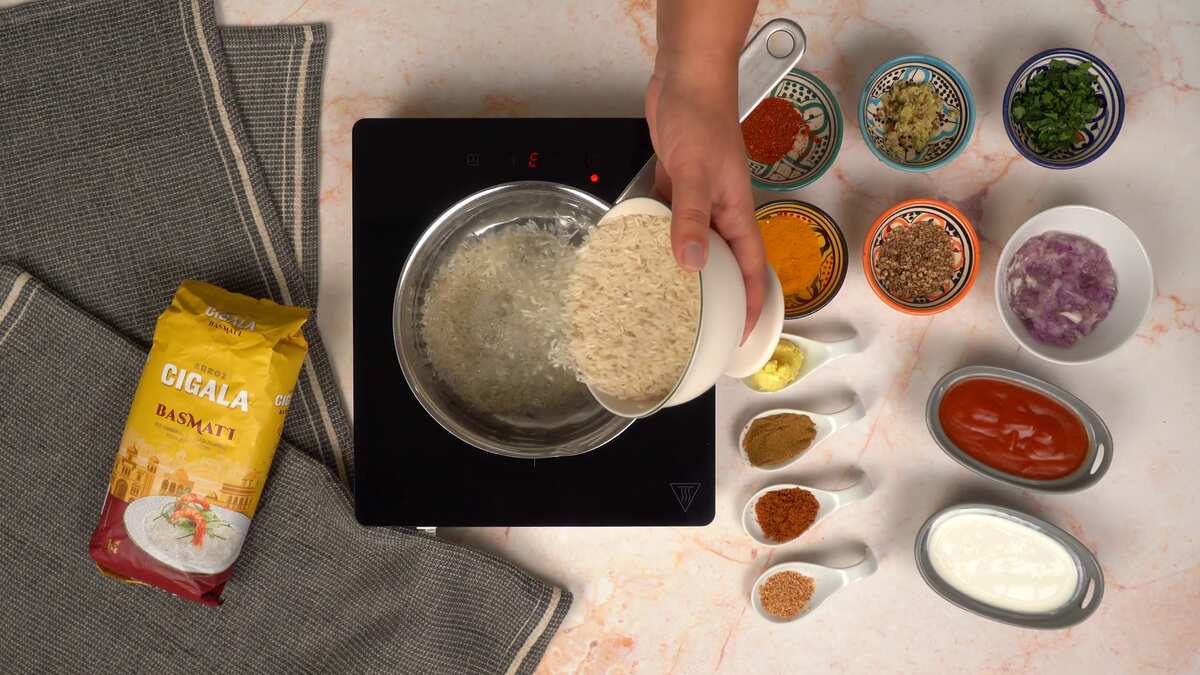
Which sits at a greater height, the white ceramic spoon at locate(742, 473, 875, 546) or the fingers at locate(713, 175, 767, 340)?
the fingers at locate(713, 175, 767, 340)

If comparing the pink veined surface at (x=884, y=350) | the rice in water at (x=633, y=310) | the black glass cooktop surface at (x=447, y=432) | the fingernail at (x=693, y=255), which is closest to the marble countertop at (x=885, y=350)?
the pink veined surface at (x=884, y=350)

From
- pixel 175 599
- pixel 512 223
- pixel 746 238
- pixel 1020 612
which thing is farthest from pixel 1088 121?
pixel 175 599

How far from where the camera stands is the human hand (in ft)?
2.82

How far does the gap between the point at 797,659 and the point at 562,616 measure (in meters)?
0.38

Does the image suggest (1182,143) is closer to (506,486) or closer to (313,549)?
(506,486)

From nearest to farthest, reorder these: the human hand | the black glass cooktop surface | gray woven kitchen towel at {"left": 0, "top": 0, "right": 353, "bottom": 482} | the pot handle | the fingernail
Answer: the fingernail < the human hand < the pot handle < the black glass cooktop surface < gray woven kitchen towel at {"left": 0, "top": 0, "right": 353, "bottom": 482}

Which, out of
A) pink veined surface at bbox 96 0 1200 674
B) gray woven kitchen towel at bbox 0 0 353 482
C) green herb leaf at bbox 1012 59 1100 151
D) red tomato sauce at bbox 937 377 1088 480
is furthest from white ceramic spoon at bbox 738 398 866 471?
gray woven kitchen towel at bbox 0 0 353 482

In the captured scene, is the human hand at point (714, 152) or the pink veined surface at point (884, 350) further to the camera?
the pink veined surface at point (884, 350)

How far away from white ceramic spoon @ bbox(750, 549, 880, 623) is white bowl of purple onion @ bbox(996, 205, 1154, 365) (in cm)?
41

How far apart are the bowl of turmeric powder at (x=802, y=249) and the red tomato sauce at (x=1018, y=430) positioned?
0.26 metres

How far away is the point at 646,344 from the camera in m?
0.86

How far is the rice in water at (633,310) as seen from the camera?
2.76 ft

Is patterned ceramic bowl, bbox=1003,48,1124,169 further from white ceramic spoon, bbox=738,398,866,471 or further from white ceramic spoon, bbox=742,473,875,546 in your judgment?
white ceramic spoon, bbox=742,473,875,546

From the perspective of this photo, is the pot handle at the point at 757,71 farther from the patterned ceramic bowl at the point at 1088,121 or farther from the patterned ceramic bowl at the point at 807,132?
the patterned ceramic bowl at the point at 1088,121
